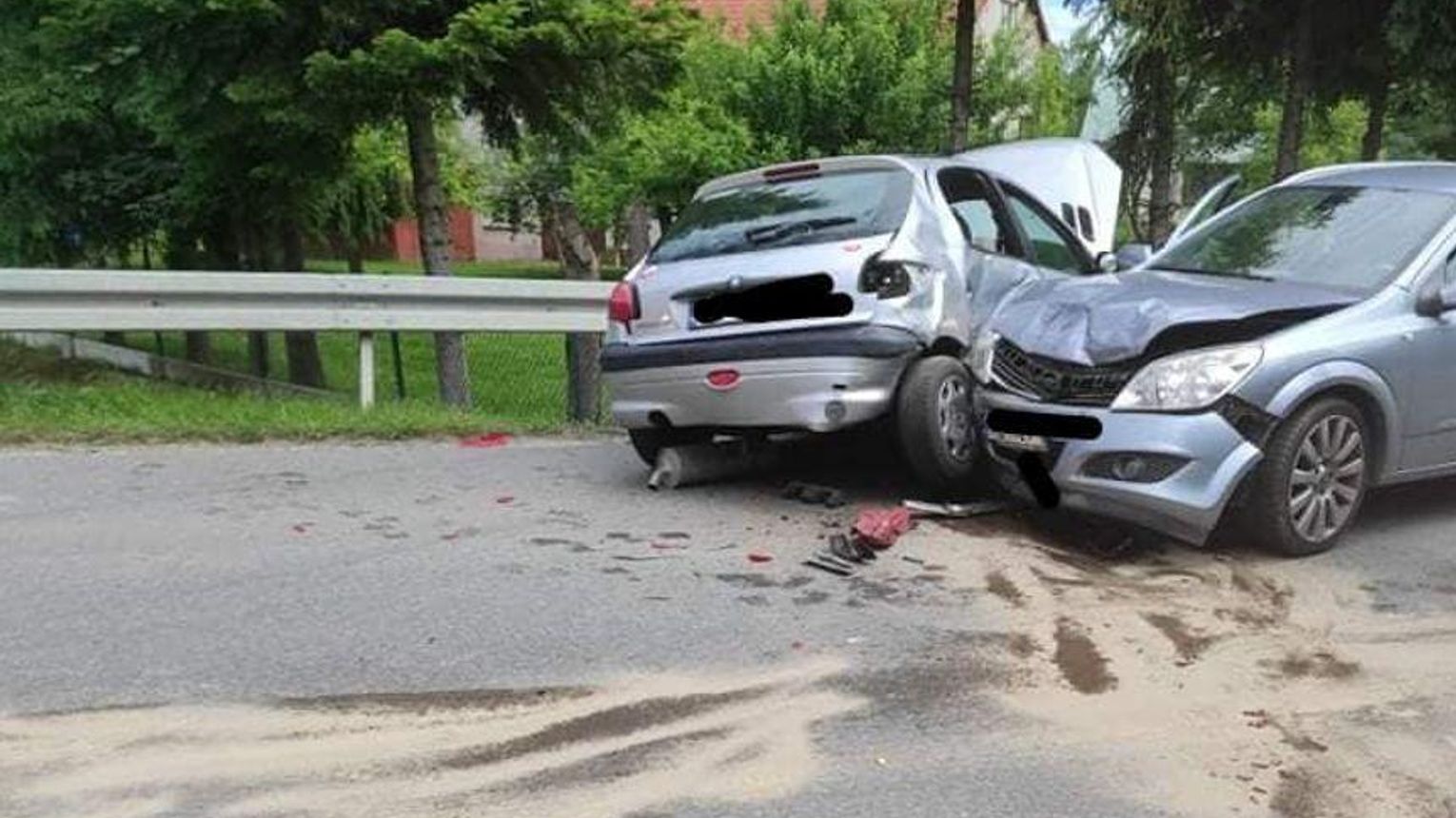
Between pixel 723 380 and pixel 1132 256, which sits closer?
pixel 723 380

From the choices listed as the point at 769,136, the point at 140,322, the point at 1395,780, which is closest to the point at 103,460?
the point at 140,322

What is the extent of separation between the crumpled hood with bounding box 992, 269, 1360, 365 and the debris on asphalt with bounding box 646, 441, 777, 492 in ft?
4.95

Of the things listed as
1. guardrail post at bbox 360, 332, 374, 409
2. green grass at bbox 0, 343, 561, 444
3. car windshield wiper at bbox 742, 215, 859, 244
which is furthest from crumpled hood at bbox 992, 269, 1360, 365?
guardrail post at bbox 360, 332, 374, 409

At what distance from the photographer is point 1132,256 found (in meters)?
7.82

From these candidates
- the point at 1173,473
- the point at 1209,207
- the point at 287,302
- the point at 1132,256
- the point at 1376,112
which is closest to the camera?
the point at 1173,473

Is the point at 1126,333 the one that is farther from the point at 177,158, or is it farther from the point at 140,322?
the point at 177,158

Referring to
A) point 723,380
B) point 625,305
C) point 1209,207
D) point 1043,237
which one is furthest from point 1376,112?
point 723,380

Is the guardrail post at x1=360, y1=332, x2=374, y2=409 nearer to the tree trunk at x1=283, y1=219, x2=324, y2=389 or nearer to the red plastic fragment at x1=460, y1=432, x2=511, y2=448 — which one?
the red plastic fragment at x1=460, y1=432, x2=511, y2=448

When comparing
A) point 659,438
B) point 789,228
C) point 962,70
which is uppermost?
point 962,70

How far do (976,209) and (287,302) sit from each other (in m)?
4.93

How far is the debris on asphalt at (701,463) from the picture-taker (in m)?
7.22

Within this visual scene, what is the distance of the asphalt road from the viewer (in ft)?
12.3

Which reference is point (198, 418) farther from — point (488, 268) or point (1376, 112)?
point (488, 268)

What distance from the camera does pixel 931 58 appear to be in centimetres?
1770
